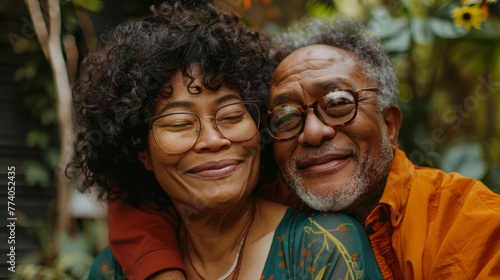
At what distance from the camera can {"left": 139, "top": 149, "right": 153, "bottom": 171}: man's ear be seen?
209 cm

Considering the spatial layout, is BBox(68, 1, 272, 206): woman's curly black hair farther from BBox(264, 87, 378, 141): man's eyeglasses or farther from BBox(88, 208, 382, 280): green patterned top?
BBox(88, 208, 382, 280): green patterned top

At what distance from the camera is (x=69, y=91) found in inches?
129

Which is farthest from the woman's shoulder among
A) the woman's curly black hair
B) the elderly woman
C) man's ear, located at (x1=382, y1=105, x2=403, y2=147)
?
man's ear, located at (x1=382, y1=105, x2=403, y2=147)

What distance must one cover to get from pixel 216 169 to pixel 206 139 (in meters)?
0.11

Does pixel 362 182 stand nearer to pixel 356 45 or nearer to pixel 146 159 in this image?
pixel 356 45

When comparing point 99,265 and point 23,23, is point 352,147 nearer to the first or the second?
point 99,265

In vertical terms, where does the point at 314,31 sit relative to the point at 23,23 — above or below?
below

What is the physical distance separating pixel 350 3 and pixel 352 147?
1.80m

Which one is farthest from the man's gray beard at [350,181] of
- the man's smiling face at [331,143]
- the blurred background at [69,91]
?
the blurred background at [69,91]

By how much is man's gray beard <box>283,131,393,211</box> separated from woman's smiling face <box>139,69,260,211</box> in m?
0.21

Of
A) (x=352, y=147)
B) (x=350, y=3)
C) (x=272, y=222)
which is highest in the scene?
(x=350, y=3)

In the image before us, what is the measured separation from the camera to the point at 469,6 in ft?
8.41

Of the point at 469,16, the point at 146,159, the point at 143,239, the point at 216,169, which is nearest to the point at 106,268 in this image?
the point at 143,239

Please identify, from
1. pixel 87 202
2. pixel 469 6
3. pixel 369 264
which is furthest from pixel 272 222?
pixel 87 202
